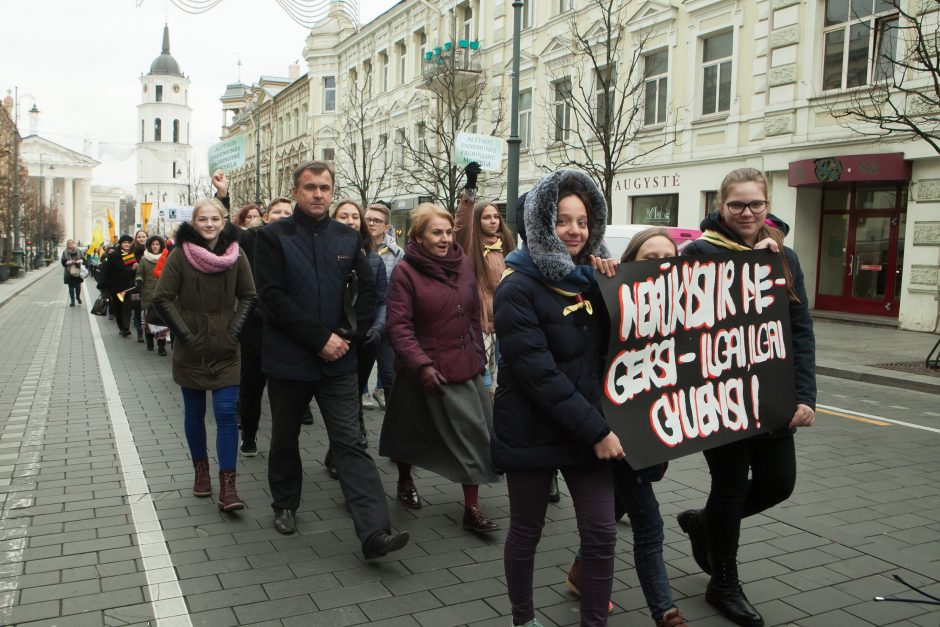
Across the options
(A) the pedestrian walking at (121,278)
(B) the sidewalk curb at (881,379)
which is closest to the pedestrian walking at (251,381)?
(B) the sidewalk curb at (881,379)

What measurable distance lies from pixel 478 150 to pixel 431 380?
10.8m

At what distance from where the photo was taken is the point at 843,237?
18844 millimetres

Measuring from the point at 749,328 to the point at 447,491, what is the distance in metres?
2.62

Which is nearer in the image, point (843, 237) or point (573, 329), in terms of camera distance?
point (573, 329)

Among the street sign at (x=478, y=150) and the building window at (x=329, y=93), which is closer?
the street sign at (x=478, y=150)

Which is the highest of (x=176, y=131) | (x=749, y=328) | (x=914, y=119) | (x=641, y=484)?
(x=176, y=131)

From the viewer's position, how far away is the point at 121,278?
15.7m

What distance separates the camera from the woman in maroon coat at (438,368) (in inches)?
189

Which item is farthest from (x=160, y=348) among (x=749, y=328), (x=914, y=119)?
(x=914, y=119)

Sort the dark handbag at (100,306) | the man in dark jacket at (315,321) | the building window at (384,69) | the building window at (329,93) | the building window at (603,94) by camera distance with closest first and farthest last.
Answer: the man in dark jacket at (315,321), the dark handbag at (100,306), the building window at (603,94), the building window at (384,69), the building window at (329,93)

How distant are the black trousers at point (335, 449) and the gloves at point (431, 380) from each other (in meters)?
0.39

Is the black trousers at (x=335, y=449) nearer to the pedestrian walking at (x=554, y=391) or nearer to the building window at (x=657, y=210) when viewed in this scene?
the pedestrian walking at (x=554, y=391)

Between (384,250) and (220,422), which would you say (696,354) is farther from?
(384,250)

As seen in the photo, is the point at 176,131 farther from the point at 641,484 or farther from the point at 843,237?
the point at 641,484
